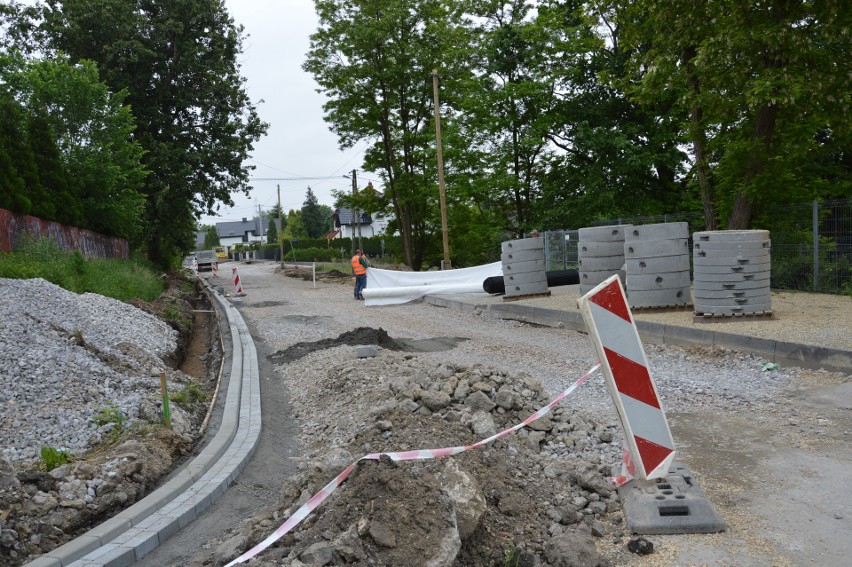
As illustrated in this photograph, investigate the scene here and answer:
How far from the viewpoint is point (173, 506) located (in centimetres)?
476

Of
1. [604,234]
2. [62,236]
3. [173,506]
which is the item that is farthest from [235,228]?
[173,506]

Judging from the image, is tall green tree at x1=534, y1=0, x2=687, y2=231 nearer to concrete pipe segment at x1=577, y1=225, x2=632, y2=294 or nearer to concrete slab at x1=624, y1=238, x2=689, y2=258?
concrete pipe segment at x1=577, y1=225, x2=632, y2=294

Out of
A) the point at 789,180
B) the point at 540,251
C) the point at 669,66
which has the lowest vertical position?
the point at 540,251

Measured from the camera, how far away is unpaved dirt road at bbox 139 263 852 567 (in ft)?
11.6

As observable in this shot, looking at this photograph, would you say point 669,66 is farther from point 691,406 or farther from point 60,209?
point 60,209

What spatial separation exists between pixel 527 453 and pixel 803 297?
1156 cm

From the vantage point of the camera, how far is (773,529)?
3.73m

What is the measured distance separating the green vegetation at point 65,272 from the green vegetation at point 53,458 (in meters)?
8.45

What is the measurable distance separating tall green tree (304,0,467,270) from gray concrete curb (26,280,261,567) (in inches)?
1051

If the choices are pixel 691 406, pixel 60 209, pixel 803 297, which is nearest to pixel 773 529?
pixel 691 406

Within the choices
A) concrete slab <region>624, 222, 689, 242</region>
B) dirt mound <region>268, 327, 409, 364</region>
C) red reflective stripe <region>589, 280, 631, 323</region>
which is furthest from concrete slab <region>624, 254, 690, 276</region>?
red reflective stripe <region>589, 280, 631, 323</region>

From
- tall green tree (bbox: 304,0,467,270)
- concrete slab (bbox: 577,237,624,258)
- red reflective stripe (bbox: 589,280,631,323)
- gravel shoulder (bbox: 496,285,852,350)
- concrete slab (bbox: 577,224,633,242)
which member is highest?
tall green tree (bbox: 304,0,467,270)

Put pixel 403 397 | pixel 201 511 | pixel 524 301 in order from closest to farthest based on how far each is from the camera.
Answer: pixel 201 511 → pixel 403 397 → pixel 524 301

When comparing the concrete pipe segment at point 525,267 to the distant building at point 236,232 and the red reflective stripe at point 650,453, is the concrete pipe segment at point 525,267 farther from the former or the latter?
the distant building at point 236,232
